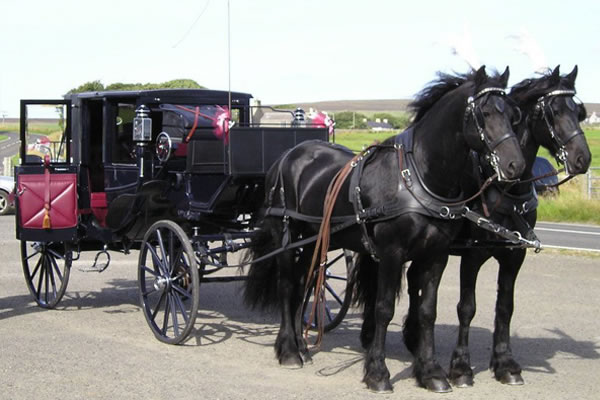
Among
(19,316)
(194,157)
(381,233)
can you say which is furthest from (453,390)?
(19,316)

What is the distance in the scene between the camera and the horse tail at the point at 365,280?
7.98 metres

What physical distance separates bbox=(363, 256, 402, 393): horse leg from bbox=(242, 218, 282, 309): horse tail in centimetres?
176

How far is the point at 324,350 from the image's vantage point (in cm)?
828

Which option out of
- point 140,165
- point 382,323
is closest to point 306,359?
point 382,323

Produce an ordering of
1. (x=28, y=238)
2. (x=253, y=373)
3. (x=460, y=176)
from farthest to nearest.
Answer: (x=28, y=238) < (x=253, y=373) < (x=460, y=176)

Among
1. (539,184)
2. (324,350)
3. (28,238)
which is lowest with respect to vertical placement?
(324,350)

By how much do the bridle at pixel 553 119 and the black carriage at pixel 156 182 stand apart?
8.92 ft

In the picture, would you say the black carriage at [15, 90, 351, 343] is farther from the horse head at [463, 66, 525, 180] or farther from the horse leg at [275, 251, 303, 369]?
the horse head at [463, 66, 525, 180]

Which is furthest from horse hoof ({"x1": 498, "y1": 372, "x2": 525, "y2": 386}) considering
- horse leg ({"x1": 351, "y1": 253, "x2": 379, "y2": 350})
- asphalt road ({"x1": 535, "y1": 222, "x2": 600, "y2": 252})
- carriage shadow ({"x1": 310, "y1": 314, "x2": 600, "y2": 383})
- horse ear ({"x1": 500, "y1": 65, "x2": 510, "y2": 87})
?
asphalt road ({"x1": 535, "y1": 222, "x2": 600, "y2": 252})

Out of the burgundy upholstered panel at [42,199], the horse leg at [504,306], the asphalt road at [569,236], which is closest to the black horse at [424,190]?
the horse leg at [504,306]

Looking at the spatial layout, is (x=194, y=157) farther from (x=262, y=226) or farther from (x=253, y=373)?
(x=253, y=373)

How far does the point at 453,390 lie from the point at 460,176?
5.43 feet

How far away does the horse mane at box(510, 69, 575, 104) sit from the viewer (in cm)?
660

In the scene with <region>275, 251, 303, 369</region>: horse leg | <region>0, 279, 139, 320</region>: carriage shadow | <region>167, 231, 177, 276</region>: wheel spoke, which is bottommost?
<region>0, 279, 139, 320</region>: carriage shadow
